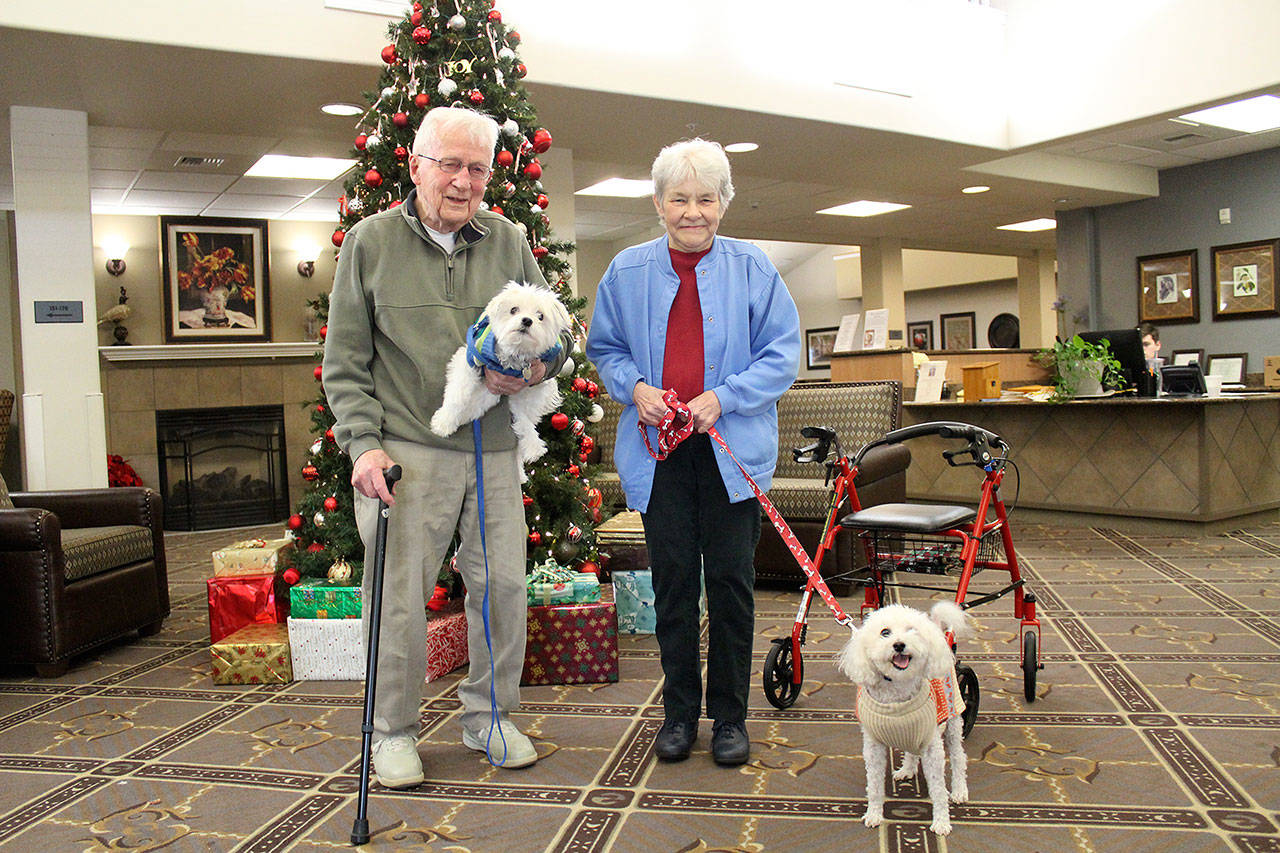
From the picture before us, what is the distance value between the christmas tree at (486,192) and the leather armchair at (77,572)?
2.64 ft

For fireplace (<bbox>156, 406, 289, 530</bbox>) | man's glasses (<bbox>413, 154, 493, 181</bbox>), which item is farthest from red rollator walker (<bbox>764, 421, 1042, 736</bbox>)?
fireplace (<bbox>156, 406, 289, 530</bbox>)

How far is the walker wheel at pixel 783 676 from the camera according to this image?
2771 millimetres

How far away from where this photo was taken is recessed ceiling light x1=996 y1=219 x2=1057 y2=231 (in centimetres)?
1202

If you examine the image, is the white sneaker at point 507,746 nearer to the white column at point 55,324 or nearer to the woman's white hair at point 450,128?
the woman's white hair at point 450,128

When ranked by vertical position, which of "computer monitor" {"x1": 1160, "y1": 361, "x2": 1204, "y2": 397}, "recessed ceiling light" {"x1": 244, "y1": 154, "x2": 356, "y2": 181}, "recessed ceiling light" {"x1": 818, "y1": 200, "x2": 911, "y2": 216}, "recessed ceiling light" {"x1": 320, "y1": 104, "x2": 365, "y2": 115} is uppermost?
"recessed ceiling light" {"x1": 818, "y1": 200, "x2": 911, "y2": 216}

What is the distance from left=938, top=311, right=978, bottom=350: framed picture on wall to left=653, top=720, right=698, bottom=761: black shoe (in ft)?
49.5

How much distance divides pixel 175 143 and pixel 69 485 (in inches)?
102

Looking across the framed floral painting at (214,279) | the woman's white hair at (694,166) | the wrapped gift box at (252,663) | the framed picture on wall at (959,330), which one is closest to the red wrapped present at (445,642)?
the wrapped gift box at (252,663)

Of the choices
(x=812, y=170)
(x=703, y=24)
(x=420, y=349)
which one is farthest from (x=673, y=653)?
(x=812, y=170)

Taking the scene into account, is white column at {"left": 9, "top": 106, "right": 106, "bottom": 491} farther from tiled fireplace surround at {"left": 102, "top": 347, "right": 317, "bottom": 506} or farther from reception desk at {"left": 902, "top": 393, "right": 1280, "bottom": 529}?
reception desk at {"left": 902, "top": 393, "right": 1280, "bottom": 529}

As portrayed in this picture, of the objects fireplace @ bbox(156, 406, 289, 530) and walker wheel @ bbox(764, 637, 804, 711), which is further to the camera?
fireplace @ bbox(156, 406, 289, 530)

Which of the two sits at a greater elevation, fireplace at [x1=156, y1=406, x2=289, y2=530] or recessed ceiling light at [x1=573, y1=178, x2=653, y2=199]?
recessed ceiling light at [x1=573, y1=178, x2=653, y2=199]

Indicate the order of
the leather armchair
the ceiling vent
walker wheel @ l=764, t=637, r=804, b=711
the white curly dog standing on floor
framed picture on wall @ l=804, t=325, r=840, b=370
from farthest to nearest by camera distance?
framed picture on wall @ l=804, t=325, r=840, b=370 → the ceiling vent → the leather armchair → walker wheel @ l=764, t=637, r=804, b=711 → the white curly dog standing on floor

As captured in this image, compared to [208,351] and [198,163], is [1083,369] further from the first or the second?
[208,351]
